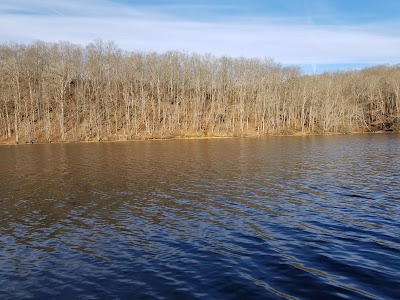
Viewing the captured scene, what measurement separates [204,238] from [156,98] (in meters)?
104

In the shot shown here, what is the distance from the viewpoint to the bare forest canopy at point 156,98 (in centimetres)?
9569

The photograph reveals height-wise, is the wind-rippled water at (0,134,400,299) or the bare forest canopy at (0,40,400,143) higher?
the bare forest canopy at (0,40,400,143)

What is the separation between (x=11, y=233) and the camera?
55.9 feet

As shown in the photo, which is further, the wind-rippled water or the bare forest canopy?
the bare forest canopy

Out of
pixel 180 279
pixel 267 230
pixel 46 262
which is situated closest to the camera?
pixel 180 279

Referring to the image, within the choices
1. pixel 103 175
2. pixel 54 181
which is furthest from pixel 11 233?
pixel 103 175

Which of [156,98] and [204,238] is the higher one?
[156,98]

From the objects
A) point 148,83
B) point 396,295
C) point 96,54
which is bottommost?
point 396,295

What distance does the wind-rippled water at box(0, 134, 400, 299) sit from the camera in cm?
1112

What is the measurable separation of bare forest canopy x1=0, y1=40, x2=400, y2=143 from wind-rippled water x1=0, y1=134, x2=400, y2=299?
70.1 metres

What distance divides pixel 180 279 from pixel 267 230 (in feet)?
20.6

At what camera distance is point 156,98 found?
382 ft

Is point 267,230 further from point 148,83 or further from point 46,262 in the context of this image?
point 148,83

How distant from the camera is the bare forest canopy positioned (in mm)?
95688
